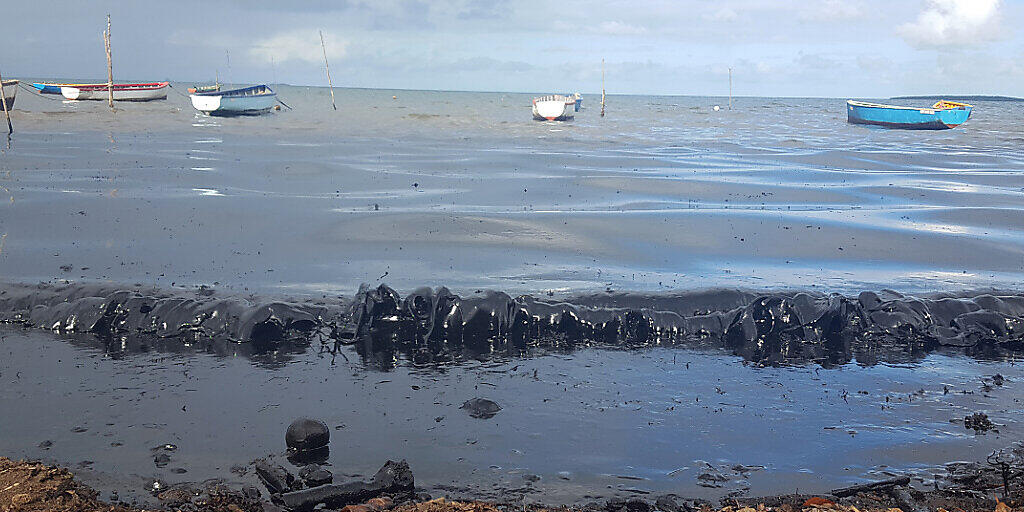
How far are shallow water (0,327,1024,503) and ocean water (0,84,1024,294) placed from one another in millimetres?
2686

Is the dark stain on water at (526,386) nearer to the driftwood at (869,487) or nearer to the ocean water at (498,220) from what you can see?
the driftwood at (869,487)

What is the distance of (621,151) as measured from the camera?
34.2m

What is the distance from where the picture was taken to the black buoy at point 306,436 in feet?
18.5

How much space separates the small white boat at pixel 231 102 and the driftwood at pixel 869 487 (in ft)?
209

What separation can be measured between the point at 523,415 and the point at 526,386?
2.40 ft

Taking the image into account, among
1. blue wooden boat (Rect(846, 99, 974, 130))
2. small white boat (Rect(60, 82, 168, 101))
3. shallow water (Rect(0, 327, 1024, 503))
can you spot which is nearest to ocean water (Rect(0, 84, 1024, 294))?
shallow water (Rect(0, 327, 1024, 503))

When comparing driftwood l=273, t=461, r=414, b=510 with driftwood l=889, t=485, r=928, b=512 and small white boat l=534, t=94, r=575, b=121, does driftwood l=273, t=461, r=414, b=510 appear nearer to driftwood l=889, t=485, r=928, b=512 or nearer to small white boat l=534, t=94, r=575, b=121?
driftwood l=889, t=485, r=928, b=512

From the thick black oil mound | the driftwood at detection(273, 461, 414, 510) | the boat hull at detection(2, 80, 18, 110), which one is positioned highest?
the boat hull at detection(2, 80, 18, 110)

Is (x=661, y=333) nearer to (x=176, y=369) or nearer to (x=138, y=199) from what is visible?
(x=176, y=369)

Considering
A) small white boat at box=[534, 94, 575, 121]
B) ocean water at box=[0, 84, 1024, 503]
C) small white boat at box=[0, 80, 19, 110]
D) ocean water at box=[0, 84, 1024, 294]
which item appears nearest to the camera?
ocean water at box=[0, 84, 1024, 503]

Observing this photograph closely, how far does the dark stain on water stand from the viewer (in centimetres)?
559

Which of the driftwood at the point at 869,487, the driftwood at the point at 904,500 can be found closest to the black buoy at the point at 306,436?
the driftwood at the point at 869,487

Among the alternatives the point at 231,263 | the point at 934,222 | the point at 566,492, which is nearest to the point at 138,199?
the point at 231,263

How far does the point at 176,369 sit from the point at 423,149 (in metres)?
25.6
